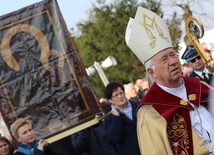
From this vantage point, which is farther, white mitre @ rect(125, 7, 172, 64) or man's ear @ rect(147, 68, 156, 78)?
white mitre @ rect(125, 7, 172, 64)

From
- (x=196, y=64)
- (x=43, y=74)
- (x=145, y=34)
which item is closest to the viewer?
(x=145, y=34)

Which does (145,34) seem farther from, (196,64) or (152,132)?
(196,64)

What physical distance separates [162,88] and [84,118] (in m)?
2.88

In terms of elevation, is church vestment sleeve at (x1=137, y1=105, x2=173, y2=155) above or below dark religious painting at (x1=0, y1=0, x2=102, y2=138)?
below

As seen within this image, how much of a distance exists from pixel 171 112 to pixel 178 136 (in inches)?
7.5

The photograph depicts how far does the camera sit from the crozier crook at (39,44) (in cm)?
Result: 743

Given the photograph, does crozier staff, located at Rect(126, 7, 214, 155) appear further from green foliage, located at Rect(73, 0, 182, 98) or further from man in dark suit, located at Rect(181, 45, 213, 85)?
green foliage, located at Rect(73, 0, 182, 98)

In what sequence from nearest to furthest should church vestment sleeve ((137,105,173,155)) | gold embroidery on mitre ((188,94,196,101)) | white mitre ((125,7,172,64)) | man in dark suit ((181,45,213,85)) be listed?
church vestment sleeve ((137,105,173,155))
gold embroidery on mitre ((188,94,196,101))
white mitre ((125,7,172,64))
man in dark suit ((181,45,213,85))

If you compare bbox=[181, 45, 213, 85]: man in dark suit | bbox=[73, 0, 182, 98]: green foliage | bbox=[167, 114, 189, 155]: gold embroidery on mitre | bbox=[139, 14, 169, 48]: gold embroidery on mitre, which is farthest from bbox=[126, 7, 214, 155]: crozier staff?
bbox=[73, 0, 182, 98]: green foliage

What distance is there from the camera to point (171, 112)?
15.5 ft

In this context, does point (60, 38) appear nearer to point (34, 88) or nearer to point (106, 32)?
point (34, 88)

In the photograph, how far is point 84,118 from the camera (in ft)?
24.9

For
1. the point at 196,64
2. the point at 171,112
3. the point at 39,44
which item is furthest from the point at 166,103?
the point at 196,64

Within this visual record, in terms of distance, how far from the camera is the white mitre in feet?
16.4
